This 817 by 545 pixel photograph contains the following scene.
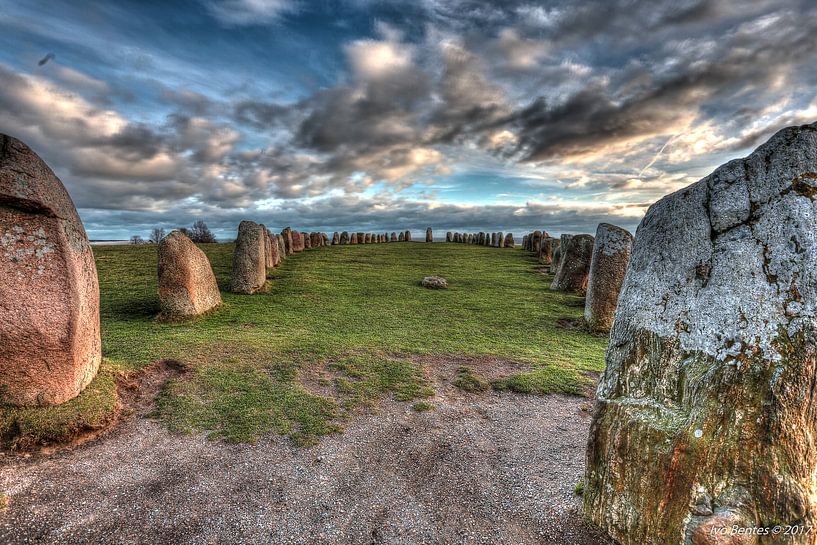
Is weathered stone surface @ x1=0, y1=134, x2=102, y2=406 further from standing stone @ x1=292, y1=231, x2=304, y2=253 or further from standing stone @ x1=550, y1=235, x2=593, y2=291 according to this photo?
standing stone @ x1=292, y1=231, x2=304, y2=253

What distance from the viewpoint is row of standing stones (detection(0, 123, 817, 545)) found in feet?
10.1

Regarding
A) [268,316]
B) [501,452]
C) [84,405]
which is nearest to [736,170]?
[501,452]

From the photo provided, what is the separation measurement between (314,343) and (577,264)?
1256 cm

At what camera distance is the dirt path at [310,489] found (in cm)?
393

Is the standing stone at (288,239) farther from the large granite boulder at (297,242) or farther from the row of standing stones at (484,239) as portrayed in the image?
the row of standing stones at (484,239)

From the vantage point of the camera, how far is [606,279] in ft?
40.8

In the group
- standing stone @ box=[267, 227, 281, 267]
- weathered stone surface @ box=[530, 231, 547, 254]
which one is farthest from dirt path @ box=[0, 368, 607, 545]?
weathered stone surface @ box=[530, 231, 547, 254]

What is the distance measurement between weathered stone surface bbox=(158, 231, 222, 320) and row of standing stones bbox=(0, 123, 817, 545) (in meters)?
10.8

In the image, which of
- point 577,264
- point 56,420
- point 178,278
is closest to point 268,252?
Answer: point 178,278

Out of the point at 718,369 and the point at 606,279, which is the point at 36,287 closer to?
the point at 718,369

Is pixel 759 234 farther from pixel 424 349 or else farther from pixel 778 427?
pixel 424 349

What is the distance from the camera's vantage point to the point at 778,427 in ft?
10.1

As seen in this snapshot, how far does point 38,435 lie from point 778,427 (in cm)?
770

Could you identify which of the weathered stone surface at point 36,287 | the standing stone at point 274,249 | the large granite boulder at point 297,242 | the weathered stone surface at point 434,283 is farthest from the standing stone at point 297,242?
the weathered stone surface at point 36,287
